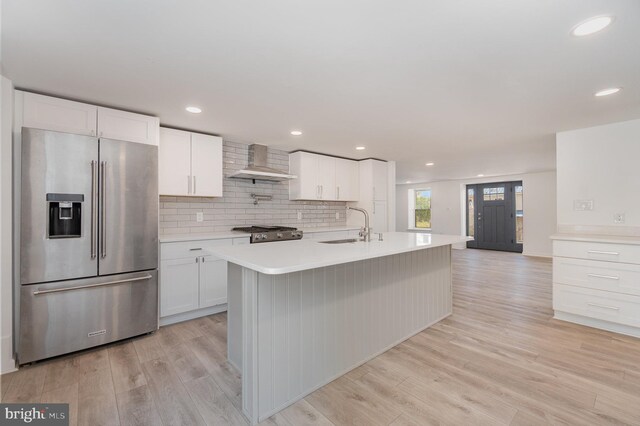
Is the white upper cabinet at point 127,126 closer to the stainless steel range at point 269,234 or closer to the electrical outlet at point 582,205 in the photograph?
the stainless steel range at point 269,234

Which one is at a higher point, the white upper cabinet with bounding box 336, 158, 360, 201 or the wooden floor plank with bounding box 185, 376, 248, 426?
the white upper cabinet with bounding box 336, 158, 360, 201

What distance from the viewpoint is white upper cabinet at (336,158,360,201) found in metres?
5.14

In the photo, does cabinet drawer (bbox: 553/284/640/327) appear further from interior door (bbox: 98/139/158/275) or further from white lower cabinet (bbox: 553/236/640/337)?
interior door (bbox: 98/139/158/275)

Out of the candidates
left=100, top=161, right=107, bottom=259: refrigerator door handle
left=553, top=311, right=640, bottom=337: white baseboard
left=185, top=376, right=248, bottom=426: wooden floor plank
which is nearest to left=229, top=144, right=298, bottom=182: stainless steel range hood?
left=100, top=161, right=107, bottom=259: refrigerator door handle

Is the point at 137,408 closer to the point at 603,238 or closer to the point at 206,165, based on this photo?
the point at 206,165

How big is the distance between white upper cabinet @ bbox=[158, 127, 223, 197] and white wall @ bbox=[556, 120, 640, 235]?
4.25 meters

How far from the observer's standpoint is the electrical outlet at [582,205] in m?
3.29

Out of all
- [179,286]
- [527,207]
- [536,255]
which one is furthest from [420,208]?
[179,286]

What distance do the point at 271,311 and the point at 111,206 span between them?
6.10ft

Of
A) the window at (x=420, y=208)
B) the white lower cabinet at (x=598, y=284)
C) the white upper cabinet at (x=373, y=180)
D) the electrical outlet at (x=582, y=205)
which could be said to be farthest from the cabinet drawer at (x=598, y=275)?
the window at (x=420, y=208)

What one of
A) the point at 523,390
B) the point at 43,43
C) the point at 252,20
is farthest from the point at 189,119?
the point at 523,390

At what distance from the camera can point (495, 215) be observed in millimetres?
8109

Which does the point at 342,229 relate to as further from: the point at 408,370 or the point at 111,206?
the point at 111,206

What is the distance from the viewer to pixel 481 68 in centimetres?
200
